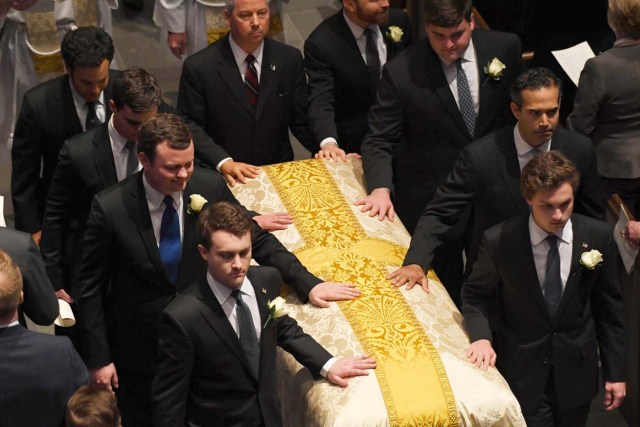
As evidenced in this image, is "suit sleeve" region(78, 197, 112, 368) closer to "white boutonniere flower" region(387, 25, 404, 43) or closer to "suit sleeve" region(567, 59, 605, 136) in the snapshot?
"white boutonniere flower" region(387, 25, 404, 43)

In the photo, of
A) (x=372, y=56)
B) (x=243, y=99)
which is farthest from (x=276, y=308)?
(x=372, y=56)

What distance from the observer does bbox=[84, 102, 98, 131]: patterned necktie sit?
6.56 m

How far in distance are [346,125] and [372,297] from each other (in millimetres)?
1508

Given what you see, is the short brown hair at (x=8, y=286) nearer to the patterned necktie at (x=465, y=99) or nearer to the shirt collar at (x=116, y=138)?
the shirt collar at (x=116, y=138)

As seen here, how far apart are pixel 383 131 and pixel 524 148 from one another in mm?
846

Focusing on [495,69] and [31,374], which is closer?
[31,374]

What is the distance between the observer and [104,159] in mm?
6199

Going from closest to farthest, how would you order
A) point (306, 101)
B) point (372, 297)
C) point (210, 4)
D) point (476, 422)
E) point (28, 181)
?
point (476, 422) → point (372, 297) → point (28, 181) → point (306, 101) → point (210, 4)

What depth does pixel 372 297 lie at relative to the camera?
6.00 meters

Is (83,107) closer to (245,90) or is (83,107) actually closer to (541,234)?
(245,90)

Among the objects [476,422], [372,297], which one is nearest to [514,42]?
[372,297]

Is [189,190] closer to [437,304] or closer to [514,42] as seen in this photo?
[437,304]

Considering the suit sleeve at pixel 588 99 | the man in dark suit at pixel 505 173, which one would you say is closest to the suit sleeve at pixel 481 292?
the man in dark suit at pixel 505 173

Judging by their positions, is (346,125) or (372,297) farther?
(346,125)
